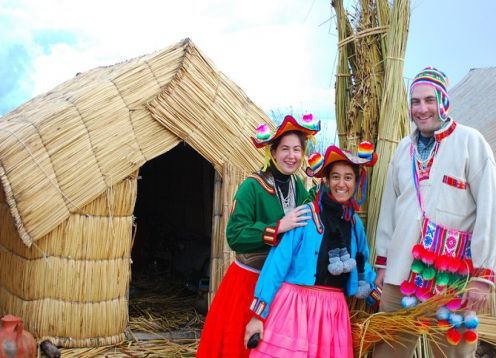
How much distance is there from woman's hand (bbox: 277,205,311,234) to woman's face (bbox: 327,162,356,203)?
16 cm

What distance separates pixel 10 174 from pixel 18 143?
9.5 inches

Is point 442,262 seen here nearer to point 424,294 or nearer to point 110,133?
point 424,294

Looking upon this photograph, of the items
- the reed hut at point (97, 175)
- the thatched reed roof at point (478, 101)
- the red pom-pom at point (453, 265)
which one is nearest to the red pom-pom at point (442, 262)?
the red pom-pom at point (453, 265)

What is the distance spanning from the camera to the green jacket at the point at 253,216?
2.87m

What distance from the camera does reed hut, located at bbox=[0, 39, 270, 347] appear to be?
4.39 meters

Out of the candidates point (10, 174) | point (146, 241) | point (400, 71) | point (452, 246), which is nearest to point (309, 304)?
point (452, 246)

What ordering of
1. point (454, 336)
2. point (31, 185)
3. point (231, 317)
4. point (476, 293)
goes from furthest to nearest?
1. point (31, 185)
2. point (231, 317)
3. point (454, 336)
4. point (476, 293)

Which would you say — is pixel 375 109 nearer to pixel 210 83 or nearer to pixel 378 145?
pixel 378 145

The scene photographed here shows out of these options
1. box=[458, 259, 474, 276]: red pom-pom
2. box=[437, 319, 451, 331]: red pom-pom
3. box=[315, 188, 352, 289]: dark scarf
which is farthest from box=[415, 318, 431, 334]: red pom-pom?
box=[315, 188, 352, 289]: dark scarf

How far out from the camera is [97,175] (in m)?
4.48

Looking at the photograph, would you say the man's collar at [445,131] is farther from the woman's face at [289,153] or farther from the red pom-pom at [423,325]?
the red pom-pom at [423,325]

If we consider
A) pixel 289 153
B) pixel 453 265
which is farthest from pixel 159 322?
pixel 453 265

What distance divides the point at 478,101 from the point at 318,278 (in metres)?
8.61

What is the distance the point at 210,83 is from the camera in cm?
497
